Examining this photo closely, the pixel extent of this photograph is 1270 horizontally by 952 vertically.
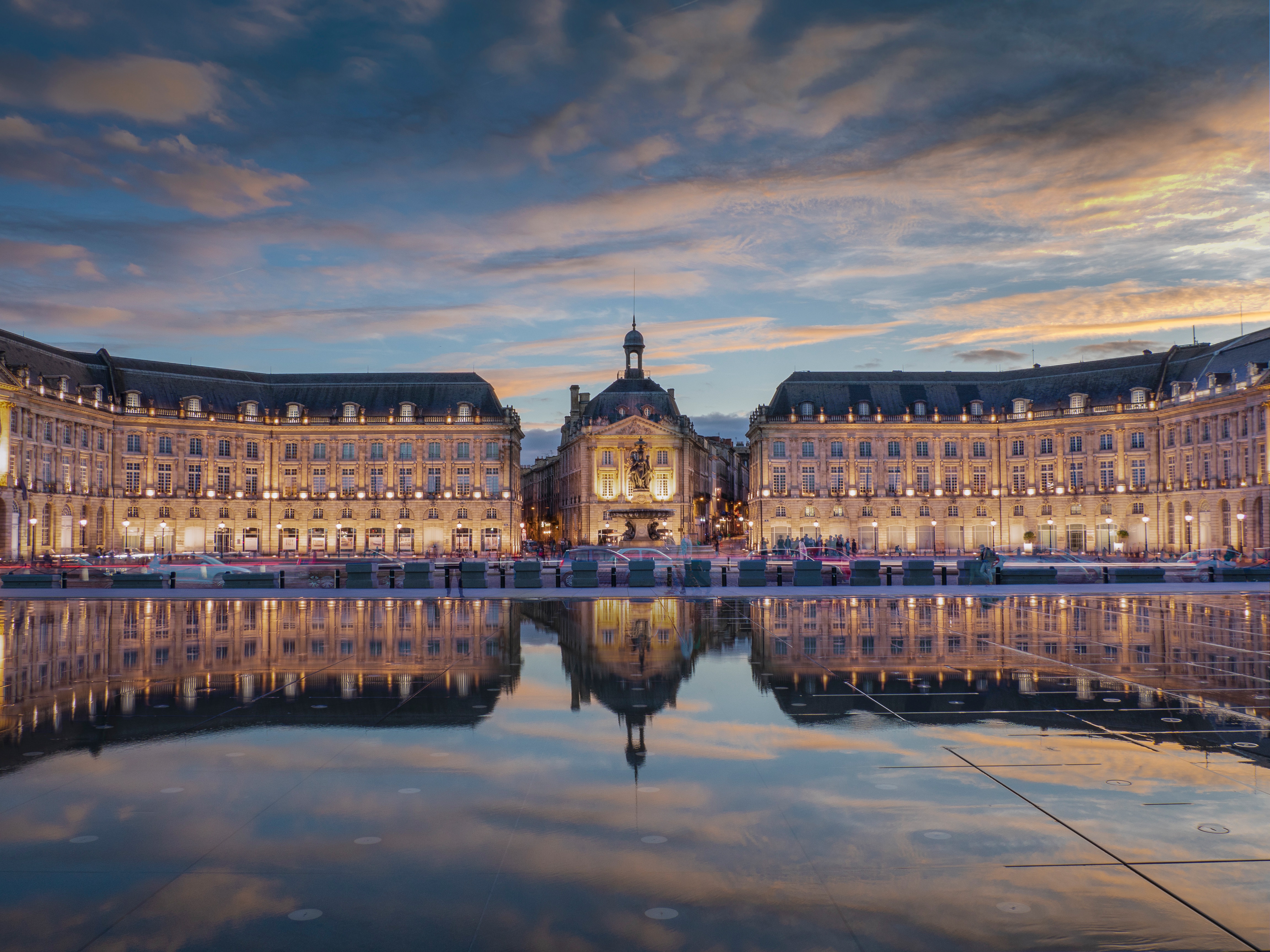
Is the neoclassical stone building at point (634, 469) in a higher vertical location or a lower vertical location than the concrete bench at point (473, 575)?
higher

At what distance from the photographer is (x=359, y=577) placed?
37938mm

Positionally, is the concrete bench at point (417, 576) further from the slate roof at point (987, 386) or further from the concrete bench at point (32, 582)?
the slate roof at point (987, 386)

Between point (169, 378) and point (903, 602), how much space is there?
86.6 meters

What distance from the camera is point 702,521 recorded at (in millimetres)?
118562

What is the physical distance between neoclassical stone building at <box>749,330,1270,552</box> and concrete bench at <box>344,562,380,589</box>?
67.8m

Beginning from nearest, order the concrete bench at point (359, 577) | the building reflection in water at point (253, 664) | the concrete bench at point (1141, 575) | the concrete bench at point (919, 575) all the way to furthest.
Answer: the building reflection in water at point (253, 664)
the concrete bench at point (359, 577)
the concrete bench at point (919, 575)
the concrete bench at point (1141, 575)

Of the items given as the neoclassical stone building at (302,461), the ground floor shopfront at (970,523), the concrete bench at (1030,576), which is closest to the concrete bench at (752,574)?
the concrete bench at (1030,576)

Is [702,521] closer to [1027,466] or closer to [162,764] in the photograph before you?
[1027,466]

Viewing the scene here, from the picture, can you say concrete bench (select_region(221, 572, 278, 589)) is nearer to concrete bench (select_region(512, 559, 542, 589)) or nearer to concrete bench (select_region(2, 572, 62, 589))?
concrete bench (select_region(2, 572, 62, 589))

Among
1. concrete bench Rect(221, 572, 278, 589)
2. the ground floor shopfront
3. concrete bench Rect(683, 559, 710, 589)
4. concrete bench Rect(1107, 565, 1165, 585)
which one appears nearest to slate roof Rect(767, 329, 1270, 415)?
the ground floor shopfront

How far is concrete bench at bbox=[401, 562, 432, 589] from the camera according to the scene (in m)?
38.0

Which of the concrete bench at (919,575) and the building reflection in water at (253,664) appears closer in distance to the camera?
the building reflection in water at (253,664)

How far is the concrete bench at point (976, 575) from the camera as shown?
37.6 meters

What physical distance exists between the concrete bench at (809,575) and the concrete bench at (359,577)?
16546 millimetres
